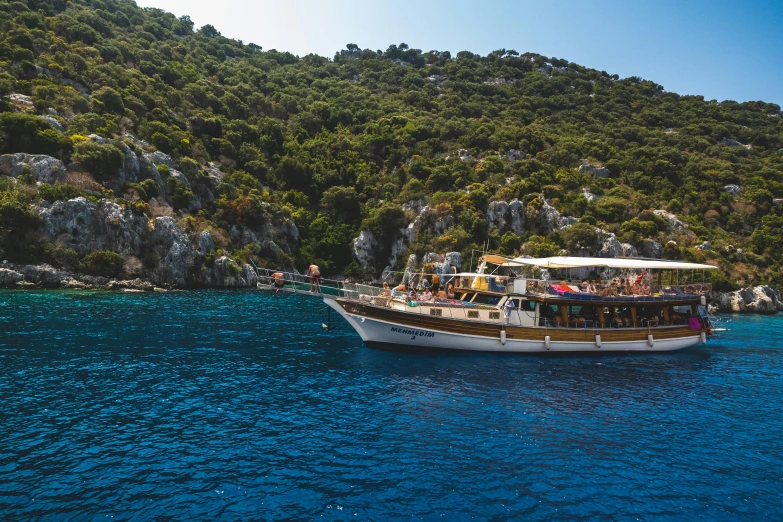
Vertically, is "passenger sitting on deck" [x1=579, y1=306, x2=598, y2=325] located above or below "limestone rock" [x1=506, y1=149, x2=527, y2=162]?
below

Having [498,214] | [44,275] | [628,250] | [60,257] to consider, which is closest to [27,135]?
[60,257]

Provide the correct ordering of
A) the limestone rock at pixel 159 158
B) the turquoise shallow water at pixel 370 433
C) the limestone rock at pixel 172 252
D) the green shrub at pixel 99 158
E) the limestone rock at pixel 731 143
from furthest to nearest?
1. the limestone rock at pixel 731 143
2. the limestone rock at pixel 159 158
3. the green shrub at pixel 99 158
4. the limestone rock at pixel 172 252
5. the turquoise shallow water at pixel 370 433

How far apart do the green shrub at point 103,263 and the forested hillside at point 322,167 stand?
7.5 inches

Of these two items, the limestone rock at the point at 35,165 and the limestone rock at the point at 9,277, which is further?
the limestone rock at the point at 35,165

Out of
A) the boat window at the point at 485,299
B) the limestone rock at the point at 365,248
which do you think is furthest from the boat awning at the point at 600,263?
the limestone rock at the point at 365,248

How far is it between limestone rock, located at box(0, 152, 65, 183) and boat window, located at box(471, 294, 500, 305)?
63474mm

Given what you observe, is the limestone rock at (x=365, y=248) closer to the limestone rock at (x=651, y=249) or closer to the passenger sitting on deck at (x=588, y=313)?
the limestone rock at (x=651, y=249)

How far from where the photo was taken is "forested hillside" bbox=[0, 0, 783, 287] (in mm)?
62000

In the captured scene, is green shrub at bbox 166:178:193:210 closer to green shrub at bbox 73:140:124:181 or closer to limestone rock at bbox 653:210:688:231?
green shrub at bbox 73:140:124:181

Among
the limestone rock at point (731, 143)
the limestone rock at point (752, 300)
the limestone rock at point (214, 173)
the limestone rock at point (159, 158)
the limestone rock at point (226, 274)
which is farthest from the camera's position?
the limestone rock at point (731, 143)

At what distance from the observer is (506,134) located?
10012 centimetres

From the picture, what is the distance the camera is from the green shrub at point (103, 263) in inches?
2205

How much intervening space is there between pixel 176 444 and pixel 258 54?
6579 inches

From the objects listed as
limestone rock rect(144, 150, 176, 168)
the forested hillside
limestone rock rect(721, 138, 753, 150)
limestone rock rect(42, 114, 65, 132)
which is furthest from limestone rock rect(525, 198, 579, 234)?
limestone rock rect(42, 114, 65, 132)
